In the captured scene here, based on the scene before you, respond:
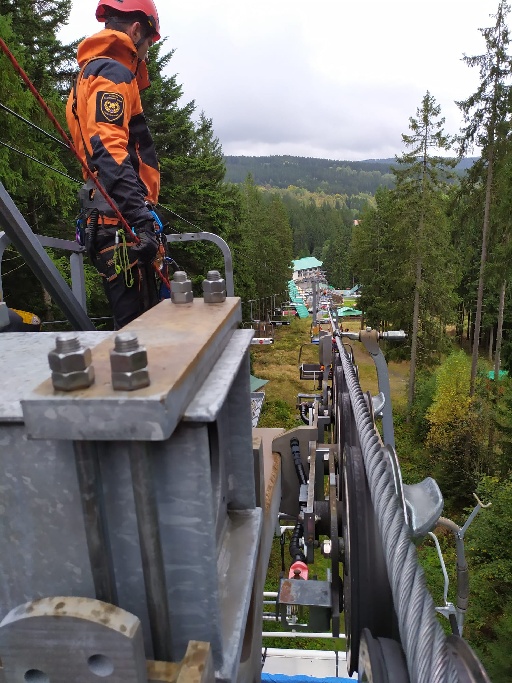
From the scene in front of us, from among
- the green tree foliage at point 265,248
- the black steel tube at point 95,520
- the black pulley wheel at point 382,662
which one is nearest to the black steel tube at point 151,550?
the black steel tube at point 95,520

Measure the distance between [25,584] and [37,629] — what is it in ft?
0.46

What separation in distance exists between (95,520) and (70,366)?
1.11ft

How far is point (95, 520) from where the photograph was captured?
102 centimetres

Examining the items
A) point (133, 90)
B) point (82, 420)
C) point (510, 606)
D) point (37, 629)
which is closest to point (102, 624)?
point (37, 629)

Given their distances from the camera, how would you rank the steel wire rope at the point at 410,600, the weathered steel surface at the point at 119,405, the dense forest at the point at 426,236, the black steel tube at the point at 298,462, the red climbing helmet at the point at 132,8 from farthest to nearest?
the dense forest at the point at 426,236
the black steel tube at the point at 298,462
the red climbing helmet at the point at 132,8
the weathered steel surface at the point at 119,405
the steel wire rope at the point at 410,600

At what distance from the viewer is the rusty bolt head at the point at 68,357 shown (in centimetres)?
87

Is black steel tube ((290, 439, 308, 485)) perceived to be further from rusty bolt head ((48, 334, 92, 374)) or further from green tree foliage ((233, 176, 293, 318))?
green tree foliage ((233, 176, 293, 318))

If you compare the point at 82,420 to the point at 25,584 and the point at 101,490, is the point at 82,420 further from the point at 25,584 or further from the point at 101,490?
the point at 25,584

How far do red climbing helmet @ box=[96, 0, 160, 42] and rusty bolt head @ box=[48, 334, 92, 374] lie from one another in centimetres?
279

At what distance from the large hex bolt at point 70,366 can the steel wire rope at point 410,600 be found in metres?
0.64

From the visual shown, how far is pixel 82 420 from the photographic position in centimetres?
89

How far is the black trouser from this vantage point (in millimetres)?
3176

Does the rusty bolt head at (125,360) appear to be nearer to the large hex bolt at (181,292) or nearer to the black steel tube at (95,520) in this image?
the black steel tube at (95,520)

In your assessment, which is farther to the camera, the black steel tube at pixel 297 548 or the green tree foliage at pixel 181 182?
the green tree foliage at pixel 181 182
